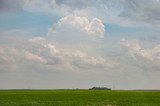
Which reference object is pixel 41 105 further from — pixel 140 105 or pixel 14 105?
pixel 140 105

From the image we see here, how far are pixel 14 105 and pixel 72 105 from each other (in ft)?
28.5

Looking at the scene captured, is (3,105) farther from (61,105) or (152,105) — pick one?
(152,105)

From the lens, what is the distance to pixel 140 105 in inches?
2261

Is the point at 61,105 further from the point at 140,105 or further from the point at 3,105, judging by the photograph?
the point at 140,105

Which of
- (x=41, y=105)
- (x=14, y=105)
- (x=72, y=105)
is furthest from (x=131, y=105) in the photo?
(x=14, y=105)

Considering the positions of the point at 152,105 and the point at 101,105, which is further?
the point at 152,105

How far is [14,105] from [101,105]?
1306 cm

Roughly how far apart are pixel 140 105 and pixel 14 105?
1919cm

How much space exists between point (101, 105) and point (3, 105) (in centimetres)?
1450

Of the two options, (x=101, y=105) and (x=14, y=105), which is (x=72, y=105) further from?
(x=14, y=105)

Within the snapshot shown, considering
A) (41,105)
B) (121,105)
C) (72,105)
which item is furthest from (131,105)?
(41,105)

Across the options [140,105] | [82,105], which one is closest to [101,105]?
[82,105]

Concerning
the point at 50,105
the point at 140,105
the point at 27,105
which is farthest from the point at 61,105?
the point at 140,105

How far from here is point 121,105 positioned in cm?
5512
